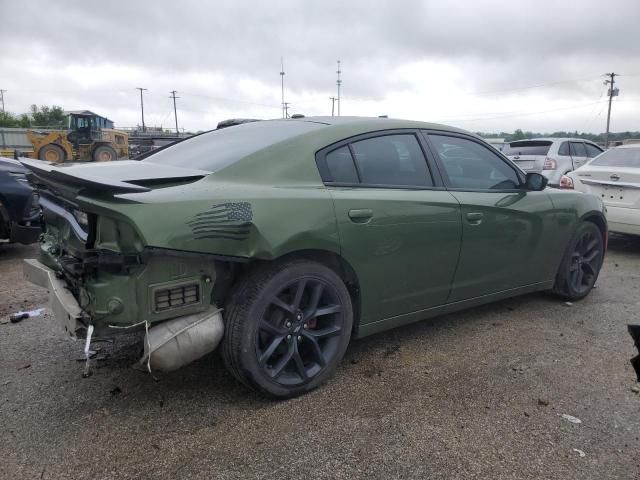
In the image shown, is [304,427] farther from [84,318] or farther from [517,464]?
[84,318]

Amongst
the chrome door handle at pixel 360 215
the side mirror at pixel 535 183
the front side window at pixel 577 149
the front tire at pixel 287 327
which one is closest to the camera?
the front tire at pixel 287 327

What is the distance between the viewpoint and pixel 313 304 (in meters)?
2.84

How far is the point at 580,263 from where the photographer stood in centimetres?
452

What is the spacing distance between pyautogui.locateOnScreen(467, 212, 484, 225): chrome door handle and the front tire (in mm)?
1083

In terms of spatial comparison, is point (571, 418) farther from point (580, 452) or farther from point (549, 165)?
point (549, 165)

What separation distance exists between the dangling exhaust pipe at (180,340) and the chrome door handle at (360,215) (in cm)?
92

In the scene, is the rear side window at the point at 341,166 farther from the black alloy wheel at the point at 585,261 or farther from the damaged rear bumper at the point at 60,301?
the black alloy wheel at the point at 585,261

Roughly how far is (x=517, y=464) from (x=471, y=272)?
59.0 inches

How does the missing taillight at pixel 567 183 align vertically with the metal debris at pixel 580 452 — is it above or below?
above

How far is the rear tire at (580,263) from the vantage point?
4367 mm

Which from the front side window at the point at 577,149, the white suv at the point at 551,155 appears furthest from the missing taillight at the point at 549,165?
the front side window at the point at 577,149

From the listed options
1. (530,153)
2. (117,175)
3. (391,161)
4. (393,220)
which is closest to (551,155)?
(530,153)

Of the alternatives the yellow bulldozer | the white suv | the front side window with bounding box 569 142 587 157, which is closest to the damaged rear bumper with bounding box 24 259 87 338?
the white suv

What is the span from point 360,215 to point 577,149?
10.2m
